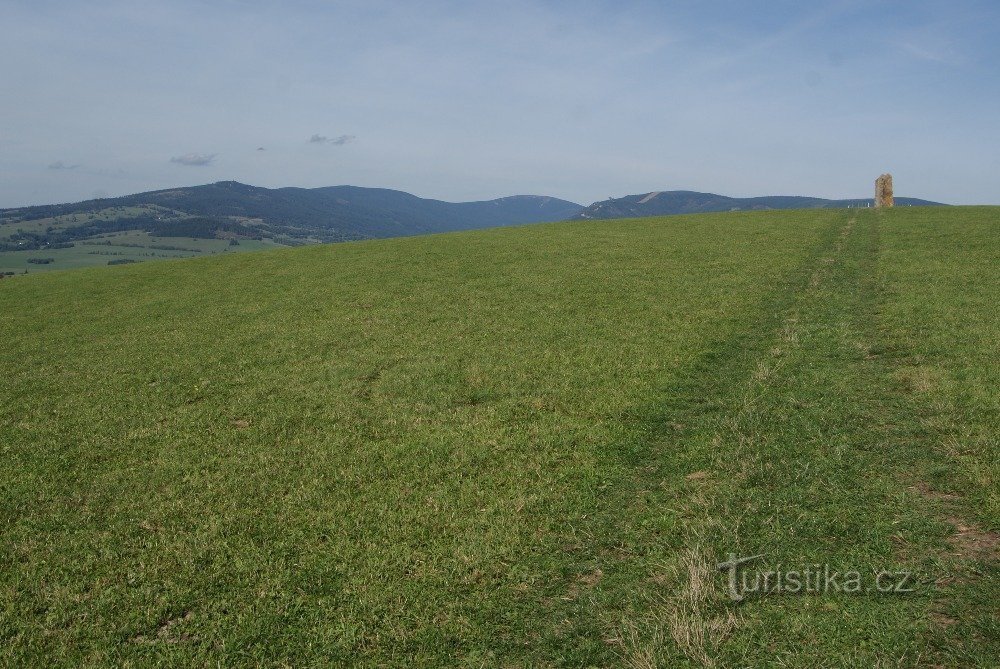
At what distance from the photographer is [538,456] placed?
34.9ft

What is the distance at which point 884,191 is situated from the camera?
2422 inches

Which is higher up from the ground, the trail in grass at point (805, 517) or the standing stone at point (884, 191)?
the standing stone at point (884, 191)

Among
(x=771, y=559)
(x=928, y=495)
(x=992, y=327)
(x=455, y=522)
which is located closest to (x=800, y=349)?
(x=992, y=327)

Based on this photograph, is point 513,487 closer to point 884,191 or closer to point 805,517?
point 805,517

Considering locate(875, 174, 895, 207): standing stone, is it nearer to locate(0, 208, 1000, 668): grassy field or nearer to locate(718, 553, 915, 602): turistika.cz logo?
locate(0, 208, 1000, 668): grassy field

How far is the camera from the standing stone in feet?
201

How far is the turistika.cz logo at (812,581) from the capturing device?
6516 mm

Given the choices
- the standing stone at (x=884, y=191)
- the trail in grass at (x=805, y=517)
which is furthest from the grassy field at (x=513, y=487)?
the standing stone at (x=884, y=191)

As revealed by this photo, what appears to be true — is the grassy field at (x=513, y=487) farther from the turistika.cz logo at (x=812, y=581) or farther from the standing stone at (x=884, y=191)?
the standing stone at (x=884, y=191)

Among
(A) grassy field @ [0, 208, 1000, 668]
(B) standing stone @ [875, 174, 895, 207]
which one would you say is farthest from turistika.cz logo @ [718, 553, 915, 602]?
(B) standing stone @ [875, 174, 895, 207]

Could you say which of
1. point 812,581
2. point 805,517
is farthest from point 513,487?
point 812,581

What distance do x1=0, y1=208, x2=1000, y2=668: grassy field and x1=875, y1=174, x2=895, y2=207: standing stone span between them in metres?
45.9

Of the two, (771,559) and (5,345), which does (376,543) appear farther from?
(5,345)

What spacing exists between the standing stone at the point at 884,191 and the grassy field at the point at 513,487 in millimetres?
Answer: 45887
